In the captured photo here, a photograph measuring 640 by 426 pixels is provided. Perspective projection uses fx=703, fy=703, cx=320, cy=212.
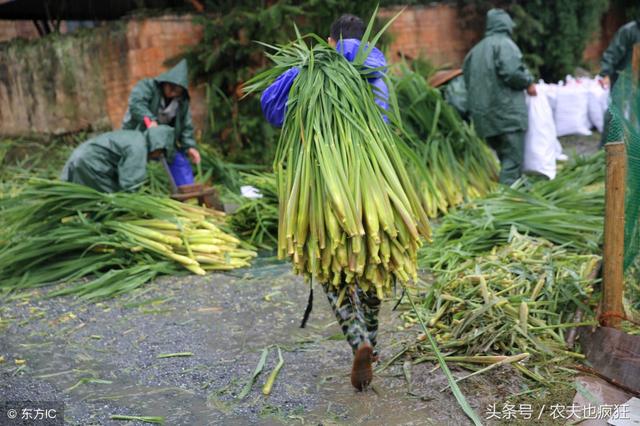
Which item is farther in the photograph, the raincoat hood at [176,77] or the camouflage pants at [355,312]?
the raincoat hood at [176,77]

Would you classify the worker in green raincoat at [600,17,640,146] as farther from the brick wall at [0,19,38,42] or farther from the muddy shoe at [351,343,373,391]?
the brick wall at [0,19,38,42]

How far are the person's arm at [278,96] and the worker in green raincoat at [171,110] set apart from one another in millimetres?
3012

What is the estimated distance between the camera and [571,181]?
584cm

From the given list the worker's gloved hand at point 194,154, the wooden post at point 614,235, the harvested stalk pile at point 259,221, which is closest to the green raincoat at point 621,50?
the harvested stalk pile at point 259,221

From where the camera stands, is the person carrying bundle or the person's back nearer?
the person carrying bundle

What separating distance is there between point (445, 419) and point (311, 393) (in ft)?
2.09

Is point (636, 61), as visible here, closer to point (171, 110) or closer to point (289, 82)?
point (171, 110)

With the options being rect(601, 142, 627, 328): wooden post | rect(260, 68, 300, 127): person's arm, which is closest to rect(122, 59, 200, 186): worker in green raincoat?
rect(260, 68, 300, 127): person's arm

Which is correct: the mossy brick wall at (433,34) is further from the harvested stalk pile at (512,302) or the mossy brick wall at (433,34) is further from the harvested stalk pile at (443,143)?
the harvested stalk pile at (512,302)

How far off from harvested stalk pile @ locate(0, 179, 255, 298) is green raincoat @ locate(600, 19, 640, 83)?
4.94 m

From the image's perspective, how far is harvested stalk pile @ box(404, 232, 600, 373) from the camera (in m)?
3.39

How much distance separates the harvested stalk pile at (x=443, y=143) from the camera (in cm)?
643

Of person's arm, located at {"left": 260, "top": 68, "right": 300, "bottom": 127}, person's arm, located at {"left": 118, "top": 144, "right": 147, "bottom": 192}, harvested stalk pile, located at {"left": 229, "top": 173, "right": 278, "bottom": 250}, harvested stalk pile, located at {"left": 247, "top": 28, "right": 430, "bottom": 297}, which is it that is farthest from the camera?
person's arm, located at {"left": 118, "top": 144, "right": 147, "bottom": 192}

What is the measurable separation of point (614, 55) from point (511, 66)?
200cm
